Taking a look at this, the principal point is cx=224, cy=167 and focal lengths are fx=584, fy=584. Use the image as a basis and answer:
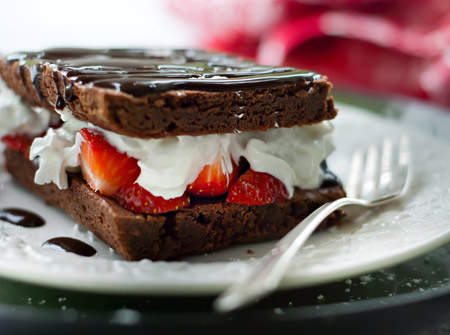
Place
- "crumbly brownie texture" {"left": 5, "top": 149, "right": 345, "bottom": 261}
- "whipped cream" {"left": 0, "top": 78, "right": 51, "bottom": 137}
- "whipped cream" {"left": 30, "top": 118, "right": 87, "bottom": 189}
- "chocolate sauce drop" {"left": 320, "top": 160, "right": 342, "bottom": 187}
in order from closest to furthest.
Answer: "crumbly brownie texture" {"left": 5, "top": 149, "right": 345, "bottom": 261} → "whipped cream" {"left": 30, "top": 118, "right": 87, "bottom": 189} → "chocolate sauce drop" {"left": 320, "top": 160, "right": 342, "bottom": 187} → "whipped cream" {"left": 0, "top": 78, "right": 51, "bottom": 137}

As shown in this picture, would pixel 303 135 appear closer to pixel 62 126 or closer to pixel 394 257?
pixel 394 257

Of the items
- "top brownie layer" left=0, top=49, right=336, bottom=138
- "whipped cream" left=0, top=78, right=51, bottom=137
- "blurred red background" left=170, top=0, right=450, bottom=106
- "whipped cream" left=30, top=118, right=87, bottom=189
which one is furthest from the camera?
"blurred red background" left=170, top=0, right=450, bottom=106

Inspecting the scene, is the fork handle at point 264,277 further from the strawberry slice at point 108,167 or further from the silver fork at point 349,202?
the strawberry slice at point 108,167

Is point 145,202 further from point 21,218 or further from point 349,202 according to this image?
point 349,202

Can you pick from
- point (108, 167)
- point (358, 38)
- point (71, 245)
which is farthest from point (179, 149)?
point (358, 38)

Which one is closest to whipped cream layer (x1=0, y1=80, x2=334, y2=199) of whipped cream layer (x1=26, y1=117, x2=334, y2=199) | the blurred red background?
whipped cream layer (x1=26, y1=117, x2=334, y2=199)

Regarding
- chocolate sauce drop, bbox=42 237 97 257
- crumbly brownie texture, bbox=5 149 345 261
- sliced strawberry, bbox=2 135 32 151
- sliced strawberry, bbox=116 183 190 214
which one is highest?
sliced strawberry, bbox=2 135 32 151

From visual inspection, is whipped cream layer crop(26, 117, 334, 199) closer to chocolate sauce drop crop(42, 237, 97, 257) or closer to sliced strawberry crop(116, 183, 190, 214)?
sliced strawberry crop(116, 183, 190, 214)
